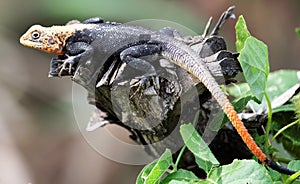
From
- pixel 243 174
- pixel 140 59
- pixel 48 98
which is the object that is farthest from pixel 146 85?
pixel 48 98

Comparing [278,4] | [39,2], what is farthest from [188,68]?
[278,4]

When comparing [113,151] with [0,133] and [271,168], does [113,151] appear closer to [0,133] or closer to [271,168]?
[0,133]

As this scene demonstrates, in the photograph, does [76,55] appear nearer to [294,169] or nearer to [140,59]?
[140,59]

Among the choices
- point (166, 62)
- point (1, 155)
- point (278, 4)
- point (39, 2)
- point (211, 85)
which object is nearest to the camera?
point (211, 85)

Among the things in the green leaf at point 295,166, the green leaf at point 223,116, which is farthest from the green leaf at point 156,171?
the green leaf at point 295,166

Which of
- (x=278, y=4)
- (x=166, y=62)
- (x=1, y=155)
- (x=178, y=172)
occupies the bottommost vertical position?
(x=1, y=155)
